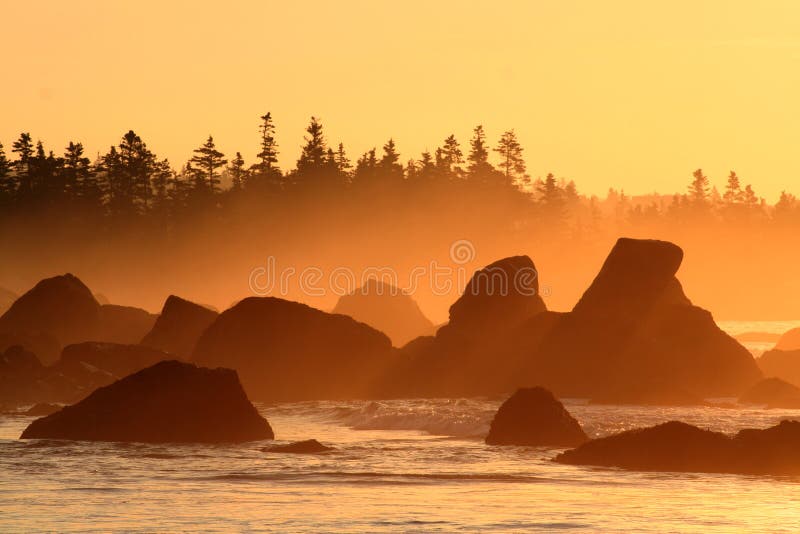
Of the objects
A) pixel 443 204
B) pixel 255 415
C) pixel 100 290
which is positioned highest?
pixel 443 204

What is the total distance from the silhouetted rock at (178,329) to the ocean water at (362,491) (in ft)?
65.2

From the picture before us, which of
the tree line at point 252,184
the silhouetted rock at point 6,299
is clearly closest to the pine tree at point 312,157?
the tree line at point 252,184

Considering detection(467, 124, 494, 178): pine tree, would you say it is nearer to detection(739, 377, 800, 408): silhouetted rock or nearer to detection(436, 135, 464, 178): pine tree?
detection(436, 135, 464, 178): pine tree

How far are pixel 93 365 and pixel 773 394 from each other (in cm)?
2437

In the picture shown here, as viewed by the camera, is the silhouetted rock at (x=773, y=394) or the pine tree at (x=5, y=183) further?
the pine tree at (x=5, y=183)

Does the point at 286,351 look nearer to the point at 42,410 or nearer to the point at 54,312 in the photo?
the point at 42,410

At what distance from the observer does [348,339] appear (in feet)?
185

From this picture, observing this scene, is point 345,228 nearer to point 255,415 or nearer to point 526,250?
point 526,250

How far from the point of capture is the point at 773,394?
50.2m

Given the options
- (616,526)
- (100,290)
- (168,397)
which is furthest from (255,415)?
(100,290)

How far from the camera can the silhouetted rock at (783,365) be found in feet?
195

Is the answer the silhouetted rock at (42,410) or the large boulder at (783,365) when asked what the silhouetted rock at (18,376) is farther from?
the large boulder at (783,365)

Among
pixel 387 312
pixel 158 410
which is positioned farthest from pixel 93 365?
pixel 387 312

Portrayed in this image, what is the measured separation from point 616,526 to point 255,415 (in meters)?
16.0
